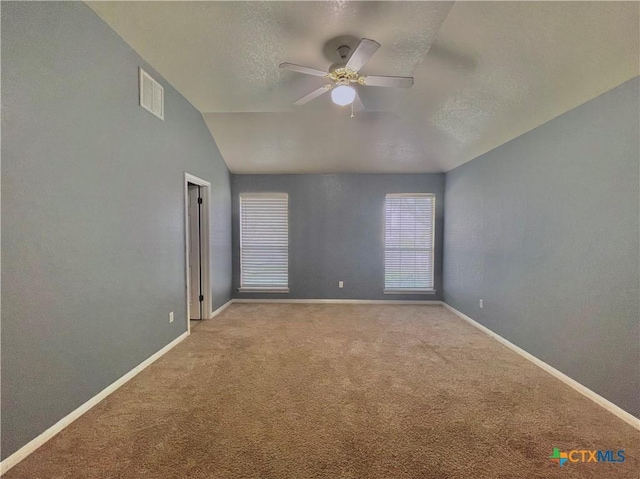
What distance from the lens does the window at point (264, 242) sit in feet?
17.7

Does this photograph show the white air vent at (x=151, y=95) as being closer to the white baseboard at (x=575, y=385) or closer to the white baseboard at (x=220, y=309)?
the white baseboard at (x=220, y=309)

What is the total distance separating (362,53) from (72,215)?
2364 mm

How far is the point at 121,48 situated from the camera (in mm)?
2363

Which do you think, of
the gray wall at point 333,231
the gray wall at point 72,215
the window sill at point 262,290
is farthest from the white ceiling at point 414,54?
the window sill at point 262,290

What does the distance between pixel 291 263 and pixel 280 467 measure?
3.95 meters

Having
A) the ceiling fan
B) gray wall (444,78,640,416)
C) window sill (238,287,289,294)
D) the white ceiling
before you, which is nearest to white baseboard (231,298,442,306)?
window sill (238,287,289,294)

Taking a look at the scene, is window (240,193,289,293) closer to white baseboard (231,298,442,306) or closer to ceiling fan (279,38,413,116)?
white baseboard (231,298,442,306)

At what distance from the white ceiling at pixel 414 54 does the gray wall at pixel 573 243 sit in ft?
0.94

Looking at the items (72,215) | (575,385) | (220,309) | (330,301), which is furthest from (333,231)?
(72,215)

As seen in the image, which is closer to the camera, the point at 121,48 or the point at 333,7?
the point at 333,7

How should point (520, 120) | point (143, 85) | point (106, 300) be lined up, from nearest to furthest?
point (106, 300), point (143, 85), point (520, 120)

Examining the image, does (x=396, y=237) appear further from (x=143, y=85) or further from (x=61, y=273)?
(x=61, y=273)

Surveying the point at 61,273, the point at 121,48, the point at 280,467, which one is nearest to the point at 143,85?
the point at 121,48

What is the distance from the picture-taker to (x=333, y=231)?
535 centimetres
